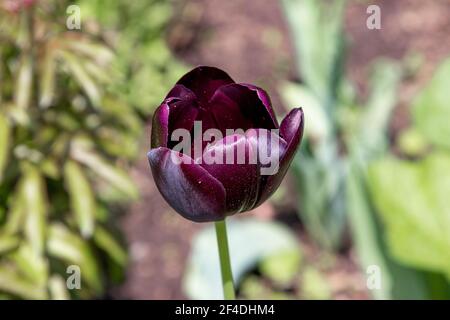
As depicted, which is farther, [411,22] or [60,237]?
[411,22]

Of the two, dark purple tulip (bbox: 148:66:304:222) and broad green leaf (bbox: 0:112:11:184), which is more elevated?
broad green leaf (bbox: 0:112:11:184)

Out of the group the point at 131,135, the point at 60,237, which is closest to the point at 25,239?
the point at 60,237

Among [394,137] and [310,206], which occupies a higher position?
[394,137]

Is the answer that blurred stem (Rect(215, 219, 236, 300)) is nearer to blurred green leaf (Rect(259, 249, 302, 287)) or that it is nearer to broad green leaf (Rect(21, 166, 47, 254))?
broad green leaf (Rect(21, 166, 47, 254))

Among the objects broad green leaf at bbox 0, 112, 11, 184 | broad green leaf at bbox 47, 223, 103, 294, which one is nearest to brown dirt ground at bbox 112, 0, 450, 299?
broad green leaf at bbox 47, 223, 103, 294
